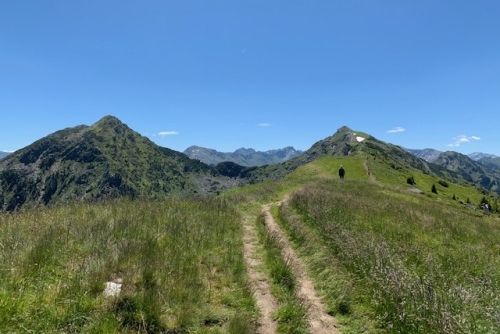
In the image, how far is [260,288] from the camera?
944cm

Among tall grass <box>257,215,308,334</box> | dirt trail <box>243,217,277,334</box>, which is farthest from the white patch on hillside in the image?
tall grass <box>257,215,308,334</box>

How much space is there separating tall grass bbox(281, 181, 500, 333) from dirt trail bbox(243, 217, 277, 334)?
171 centimetres

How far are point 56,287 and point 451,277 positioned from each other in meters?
8.91

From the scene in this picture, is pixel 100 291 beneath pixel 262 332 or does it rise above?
above

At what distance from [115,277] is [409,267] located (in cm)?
779

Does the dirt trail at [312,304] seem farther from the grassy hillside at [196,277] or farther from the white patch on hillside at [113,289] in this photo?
the white patch on hillside at [113,289]

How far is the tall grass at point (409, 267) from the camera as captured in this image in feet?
21.2

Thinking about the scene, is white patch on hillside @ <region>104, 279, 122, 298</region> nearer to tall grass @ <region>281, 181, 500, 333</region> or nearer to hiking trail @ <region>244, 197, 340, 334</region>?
hiking trail @ <region>244, 197, 340, 334</region>

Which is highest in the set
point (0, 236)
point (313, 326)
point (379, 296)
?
point (0, 236)

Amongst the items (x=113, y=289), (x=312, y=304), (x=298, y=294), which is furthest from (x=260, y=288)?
(x=113, y=289)

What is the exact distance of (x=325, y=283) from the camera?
9.80 m

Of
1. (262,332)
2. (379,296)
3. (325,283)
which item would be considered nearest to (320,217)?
(325,283)

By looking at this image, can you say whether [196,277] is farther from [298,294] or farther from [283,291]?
[298,294]

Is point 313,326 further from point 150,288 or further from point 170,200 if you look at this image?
point 170,200
